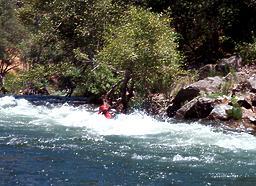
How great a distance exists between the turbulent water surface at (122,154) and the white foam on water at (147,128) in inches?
1.0

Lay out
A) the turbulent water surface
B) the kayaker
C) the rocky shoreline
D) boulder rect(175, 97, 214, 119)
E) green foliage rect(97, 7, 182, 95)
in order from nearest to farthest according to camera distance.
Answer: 1. the turbulent water surface
2. the rocky shoreline
3. boulder rect(175, 97, 214, 119)
4. the kayaker
5. green foliage rect(97, 7, 182, 95)

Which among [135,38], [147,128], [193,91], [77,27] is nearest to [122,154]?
[147,128]

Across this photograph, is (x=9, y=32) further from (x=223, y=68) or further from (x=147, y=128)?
(x=147, y=128)

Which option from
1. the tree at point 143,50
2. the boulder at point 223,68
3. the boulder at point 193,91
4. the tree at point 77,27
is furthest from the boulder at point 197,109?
the tree at point 77,27

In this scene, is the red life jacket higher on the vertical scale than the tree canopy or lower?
lower

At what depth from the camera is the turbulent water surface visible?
838 centimetres

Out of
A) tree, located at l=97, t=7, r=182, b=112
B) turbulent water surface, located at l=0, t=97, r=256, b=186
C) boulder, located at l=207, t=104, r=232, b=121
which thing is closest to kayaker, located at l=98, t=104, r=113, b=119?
turbulent water surface, located at l=0, t=97, r=256, b=186

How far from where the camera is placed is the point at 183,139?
12.6 meters

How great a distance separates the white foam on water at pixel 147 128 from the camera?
12.1 metres

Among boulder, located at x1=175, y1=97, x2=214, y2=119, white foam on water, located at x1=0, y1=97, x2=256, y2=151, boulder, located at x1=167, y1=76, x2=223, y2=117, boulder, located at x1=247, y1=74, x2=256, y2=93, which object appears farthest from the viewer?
boulder, located at x1=167, y1=76, x2=223, y2=117

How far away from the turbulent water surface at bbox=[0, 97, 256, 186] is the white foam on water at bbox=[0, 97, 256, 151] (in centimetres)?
2

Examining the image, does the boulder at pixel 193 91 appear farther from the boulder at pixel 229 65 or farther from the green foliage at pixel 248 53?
the green foliage at pixel 248 53

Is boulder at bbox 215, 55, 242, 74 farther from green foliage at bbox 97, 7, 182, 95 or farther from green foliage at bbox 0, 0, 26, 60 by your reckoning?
green foliage at bbox 0, 0, 26, 60

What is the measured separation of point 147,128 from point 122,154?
15.2 feet
